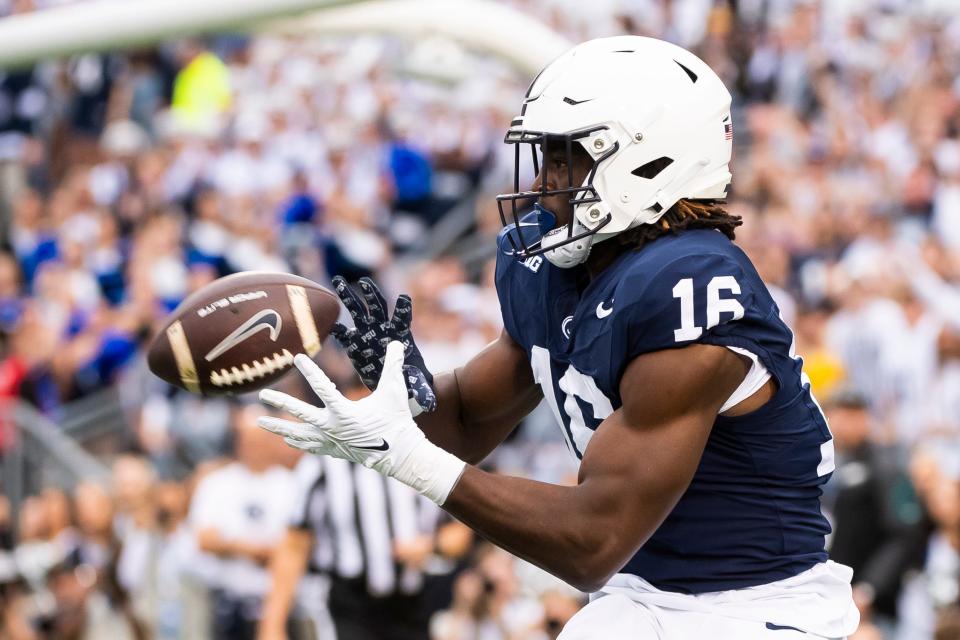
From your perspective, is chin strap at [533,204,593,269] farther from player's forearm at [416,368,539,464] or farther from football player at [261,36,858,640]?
player's forearm at [416,368,539,464]

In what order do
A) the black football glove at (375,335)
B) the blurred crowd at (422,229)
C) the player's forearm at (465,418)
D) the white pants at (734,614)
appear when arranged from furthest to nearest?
the blurred crowd at (422,229), the player's forearm at (465,418), the black football glove at (375,335), the white pants at (734,614)

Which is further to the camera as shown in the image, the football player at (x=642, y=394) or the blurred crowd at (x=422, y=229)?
the blurred crowd at (x=422, y=229)

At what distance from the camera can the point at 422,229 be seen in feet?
29.1

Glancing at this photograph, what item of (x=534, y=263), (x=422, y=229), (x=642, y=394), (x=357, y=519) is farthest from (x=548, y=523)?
(x=422, y=229)

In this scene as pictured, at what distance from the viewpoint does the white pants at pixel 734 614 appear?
2.77 meters

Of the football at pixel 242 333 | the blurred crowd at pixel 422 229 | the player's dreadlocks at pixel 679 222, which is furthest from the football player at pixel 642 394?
the blurred crowd at pixel 422 229

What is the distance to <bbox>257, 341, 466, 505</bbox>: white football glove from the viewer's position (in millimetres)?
2609

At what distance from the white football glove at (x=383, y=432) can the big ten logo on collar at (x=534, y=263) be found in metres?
0.52

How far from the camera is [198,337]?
3.13 meters

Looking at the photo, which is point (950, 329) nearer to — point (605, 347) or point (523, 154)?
point (523, 154)

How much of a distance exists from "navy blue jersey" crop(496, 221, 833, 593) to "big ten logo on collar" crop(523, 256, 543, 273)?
0.41 ft

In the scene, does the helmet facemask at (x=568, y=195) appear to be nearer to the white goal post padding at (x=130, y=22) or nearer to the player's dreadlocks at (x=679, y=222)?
the player's dreadlocks at (x=679, y=222)

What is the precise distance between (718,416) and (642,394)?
0.72 ft

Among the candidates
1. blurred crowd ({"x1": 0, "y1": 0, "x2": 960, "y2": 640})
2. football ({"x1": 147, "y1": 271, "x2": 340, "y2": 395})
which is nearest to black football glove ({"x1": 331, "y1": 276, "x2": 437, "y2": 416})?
football ({"x1": 147, "y1": 271, "x2": 340, "y2": 395})
